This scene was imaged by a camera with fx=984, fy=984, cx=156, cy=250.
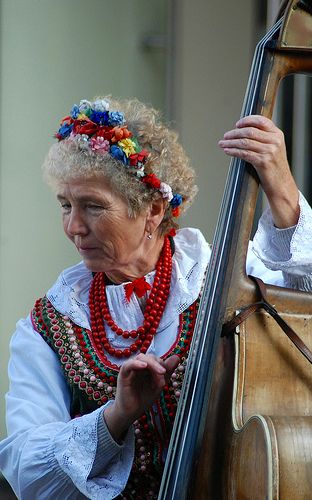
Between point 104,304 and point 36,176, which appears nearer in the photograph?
point 104,304

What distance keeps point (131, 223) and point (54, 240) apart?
1.77 meters

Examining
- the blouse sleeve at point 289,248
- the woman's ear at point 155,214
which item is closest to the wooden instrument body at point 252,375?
the blouse sleeve at point 289,248

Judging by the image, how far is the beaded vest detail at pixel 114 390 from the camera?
2.00 metres

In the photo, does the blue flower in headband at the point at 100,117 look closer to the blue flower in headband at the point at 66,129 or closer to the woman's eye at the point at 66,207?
the blue flower in headband at the point at 66,129

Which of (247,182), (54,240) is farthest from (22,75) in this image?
(247,182)

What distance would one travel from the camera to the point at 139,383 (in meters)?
1.83

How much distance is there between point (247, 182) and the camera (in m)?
1.82

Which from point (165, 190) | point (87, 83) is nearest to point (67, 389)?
point (165, 190)

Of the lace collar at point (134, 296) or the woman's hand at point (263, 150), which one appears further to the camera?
the lace collar at point (134, 296)

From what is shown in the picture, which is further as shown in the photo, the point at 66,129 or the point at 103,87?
the point at 103,87

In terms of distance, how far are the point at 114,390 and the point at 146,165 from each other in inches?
18.9

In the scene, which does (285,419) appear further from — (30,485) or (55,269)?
(55,269)

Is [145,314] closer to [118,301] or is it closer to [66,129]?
[118,301]

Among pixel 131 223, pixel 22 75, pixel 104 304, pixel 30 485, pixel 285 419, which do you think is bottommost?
pixel 30 485
